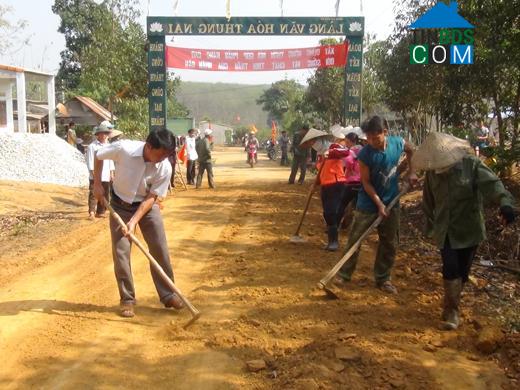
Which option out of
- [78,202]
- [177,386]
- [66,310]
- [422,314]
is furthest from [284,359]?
[78,202]

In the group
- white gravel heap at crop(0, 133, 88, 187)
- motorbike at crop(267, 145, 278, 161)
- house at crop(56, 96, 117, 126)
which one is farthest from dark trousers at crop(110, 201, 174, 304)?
motorbike at crop(267, 145, 278, 161)

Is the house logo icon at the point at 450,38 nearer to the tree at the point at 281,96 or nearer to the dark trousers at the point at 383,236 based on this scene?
the dark trousers at the point at 383,236

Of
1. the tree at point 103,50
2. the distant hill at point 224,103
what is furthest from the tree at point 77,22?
the distant hill at point 224,103

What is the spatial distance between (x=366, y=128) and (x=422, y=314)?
1756 mm

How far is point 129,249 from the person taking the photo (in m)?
4.96

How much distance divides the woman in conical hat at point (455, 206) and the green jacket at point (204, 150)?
9.96 metres

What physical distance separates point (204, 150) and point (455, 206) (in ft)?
33.6

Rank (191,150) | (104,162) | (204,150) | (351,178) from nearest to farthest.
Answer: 1. (351,178)
2. (104,162)
3. (204,150)
4. (191,150)

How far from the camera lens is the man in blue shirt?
5277mm

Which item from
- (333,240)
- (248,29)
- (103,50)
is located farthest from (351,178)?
(103,50)

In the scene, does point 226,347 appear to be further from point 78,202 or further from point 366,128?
point 78,202

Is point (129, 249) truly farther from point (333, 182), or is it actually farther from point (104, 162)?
point (104, 162)

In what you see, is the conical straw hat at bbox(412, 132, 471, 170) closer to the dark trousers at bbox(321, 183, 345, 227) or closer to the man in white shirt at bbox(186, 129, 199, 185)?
the dark trousers at bbox(321, 183, 345, 227)

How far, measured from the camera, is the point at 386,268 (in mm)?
5527
